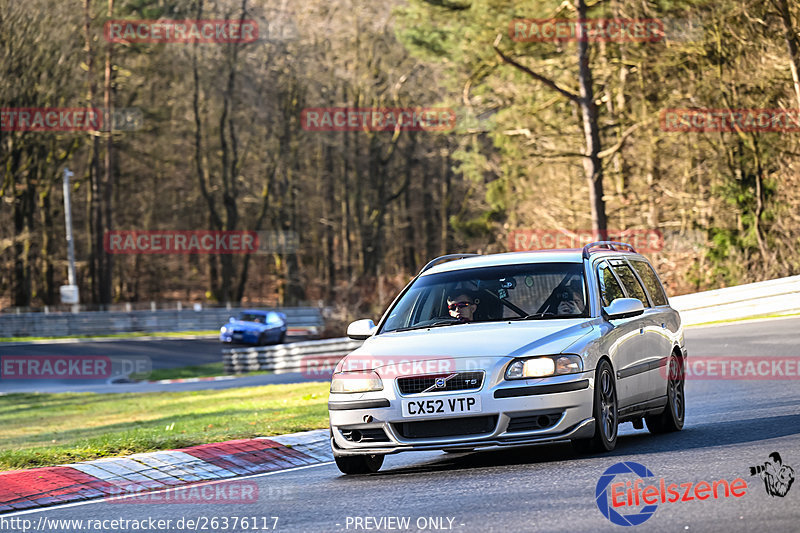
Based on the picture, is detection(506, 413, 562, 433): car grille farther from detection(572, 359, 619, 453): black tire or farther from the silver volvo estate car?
detection(572, 359, 619, 453): black tire

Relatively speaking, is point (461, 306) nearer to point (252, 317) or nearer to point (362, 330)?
point (362, 330)

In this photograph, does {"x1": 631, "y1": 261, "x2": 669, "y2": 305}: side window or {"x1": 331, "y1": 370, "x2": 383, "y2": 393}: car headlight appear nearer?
{"x1": 331, "y1": 370, "x2": 383, "y2": 393}: car headlight

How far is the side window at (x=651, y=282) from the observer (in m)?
11.4

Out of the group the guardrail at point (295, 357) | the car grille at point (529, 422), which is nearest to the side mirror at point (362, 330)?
the car grille at point (529, 422)

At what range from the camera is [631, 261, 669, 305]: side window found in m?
11.4

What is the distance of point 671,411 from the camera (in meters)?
10.6

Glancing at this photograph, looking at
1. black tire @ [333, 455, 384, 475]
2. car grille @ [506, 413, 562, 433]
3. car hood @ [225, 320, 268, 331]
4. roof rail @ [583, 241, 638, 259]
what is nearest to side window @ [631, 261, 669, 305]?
roof rail @ [583, 241, 638, 259]

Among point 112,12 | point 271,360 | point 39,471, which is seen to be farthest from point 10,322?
point 39,471

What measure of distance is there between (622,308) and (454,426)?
6.39ft

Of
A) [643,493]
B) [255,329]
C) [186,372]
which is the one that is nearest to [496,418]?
[643,493]

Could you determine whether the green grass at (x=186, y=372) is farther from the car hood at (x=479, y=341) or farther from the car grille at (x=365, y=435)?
the car grille at (x=365, y=435)

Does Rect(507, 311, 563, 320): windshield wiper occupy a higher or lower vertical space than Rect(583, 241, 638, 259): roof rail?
lower

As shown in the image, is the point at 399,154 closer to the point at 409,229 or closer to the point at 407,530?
the point at 409,229

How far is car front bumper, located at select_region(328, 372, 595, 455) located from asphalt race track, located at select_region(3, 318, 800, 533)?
258 millimetres
